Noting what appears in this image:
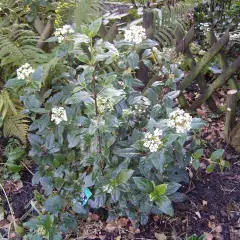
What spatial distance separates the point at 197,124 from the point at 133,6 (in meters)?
2.00

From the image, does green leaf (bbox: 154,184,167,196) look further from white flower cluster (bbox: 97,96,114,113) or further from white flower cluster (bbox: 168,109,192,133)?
white flower cluster (bbox: 97,96,114,113)

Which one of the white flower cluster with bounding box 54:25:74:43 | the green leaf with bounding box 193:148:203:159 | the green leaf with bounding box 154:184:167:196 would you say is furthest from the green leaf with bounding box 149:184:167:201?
the white flower cluster with bounding box 54:25:74:43

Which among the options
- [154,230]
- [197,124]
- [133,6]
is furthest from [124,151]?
[133,6]

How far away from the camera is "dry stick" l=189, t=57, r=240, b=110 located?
7.25 feet

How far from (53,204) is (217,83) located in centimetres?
142

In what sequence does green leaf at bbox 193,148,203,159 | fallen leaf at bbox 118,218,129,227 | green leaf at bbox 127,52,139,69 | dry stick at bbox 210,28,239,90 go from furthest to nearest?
dry stick at bbox 210,28,239,90
fallen leaf at bbox 118,218,129,227
green leaf at bbox 193,148,203,159
green leaf at bbox 127,52,139,69

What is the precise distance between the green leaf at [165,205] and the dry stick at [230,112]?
3.06 feet

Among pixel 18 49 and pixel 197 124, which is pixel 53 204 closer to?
pixel 197 124

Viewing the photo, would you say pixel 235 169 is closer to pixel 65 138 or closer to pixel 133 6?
pixel 65 138

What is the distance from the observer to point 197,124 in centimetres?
143

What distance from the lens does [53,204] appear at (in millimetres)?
1656

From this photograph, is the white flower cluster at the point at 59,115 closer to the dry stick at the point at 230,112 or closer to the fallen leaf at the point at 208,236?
the fallen leaf at the point at 208,236

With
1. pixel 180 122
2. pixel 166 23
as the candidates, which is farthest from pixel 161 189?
pixel 166 23

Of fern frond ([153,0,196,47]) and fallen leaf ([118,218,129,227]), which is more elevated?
fern frond ([153,0,196,47])
